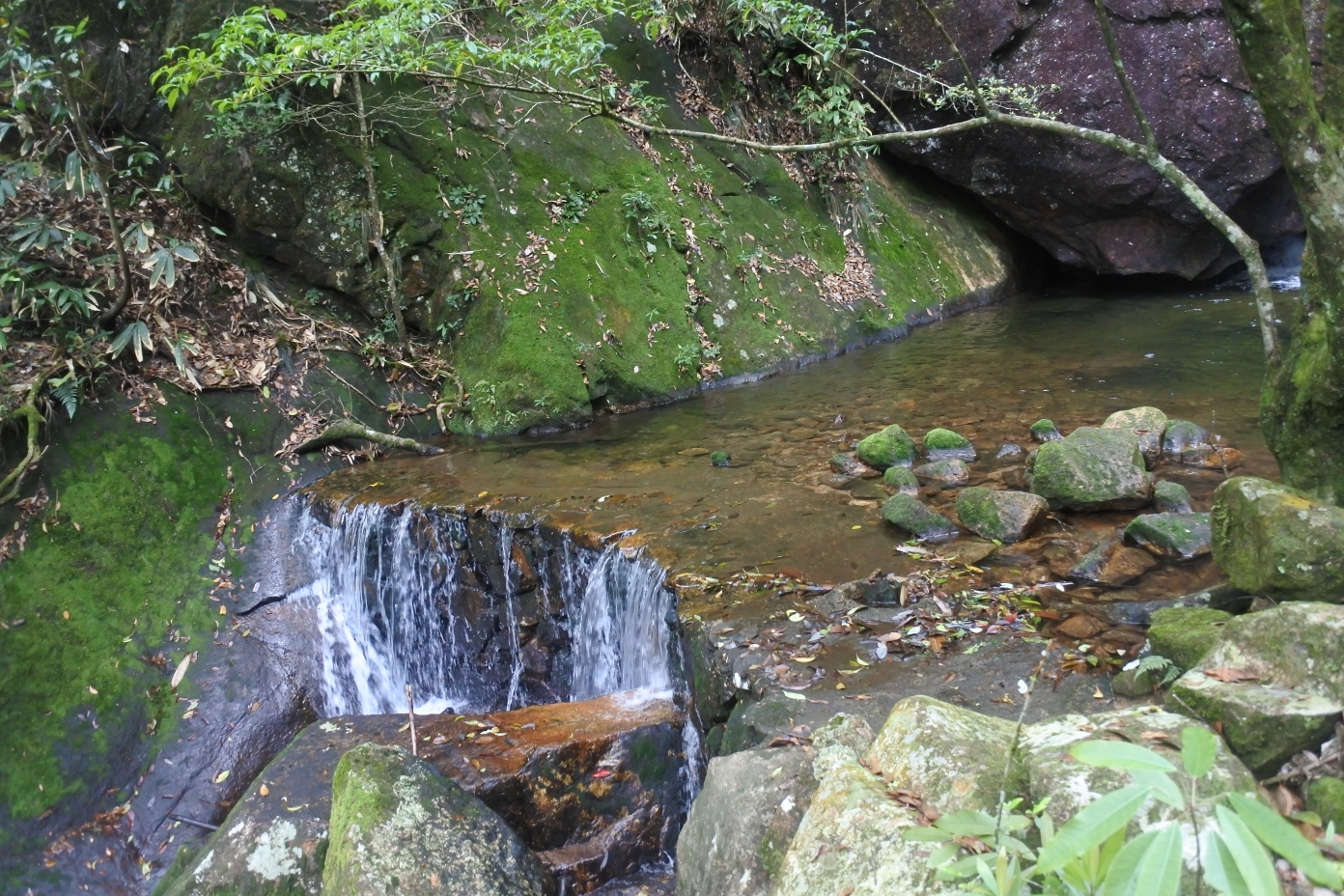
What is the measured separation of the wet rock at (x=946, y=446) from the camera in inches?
245

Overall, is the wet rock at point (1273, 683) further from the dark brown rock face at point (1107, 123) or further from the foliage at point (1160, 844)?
the dark brown rock face at point (1107, 123)

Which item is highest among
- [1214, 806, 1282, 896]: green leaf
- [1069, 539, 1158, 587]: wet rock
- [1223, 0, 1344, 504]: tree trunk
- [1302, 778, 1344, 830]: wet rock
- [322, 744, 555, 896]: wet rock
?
[1223, 0, 1344, 504]: tree trunk

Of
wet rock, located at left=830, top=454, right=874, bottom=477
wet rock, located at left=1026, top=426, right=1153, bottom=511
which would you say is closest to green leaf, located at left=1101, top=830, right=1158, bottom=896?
wet rock, located at left=1026, top=426, right=1153, bottom=511

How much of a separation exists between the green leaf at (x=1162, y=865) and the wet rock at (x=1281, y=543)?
96.4 inches

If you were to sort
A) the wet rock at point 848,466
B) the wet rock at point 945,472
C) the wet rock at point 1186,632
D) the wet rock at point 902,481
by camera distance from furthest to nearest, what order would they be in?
the wet rock at point 848,466 < the wet rock at point 945,472 < the wet rock at point 902,481 < the wet rock at point 1186,632

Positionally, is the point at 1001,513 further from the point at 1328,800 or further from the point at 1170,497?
the point at 1328,800

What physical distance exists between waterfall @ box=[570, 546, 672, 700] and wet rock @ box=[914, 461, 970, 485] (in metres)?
2.15

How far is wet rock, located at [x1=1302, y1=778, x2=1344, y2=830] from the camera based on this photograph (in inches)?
75.9

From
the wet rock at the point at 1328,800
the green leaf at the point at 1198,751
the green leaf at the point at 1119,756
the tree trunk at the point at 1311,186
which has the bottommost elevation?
the wet rock at the point at 1328,800

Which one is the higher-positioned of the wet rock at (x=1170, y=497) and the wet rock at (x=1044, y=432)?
the wet rock at (x=1044, y=432)

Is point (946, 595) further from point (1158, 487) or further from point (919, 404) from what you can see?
point (919, 404)

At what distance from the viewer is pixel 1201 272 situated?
13398mm

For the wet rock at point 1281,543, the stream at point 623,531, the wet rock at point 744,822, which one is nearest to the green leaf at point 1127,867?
the wet rock at point 744,822

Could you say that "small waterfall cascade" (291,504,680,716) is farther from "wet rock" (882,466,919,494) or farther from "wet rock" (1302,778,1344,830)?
"wet rock" (1302,778,1344,830)
